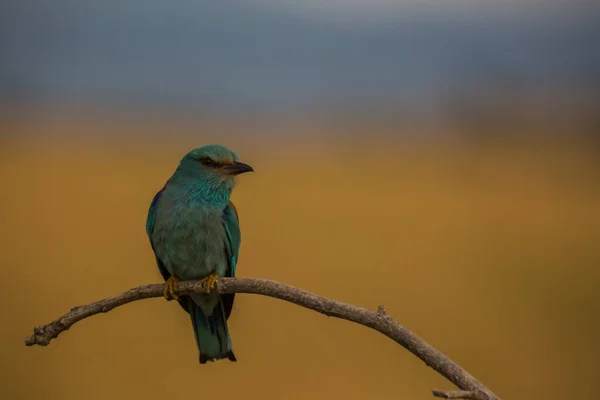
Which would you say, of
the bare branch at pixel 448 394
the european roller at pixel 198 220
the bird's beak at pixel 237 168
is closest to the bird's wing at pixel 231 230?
the european roller at pixel 198 220

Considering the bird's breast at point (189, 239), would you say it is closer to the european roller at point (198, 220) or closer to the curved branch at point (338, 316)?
the european roller at point (198, 220)

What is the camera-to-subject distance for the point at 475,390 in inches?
46.3

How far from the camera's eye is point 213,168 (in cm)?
191

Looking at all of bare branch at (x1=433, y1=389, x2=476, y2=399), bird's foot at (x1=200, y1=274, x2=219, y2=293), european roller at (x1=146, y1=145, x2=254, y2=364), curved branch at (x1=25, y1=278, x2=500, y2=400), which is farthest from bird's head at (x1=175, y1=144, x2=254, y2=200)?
bare branch at (x1=433, y1=389, x2=476, y2=399)

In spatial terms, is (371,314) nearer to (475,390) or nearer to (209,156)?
(475,390)

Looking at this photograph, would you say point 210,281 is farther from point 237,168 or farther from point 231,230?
point 237,168

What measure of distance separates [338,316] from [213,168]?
0.73 meters

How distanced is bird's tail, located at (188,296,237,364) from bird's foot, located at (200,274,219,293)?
0.31ft

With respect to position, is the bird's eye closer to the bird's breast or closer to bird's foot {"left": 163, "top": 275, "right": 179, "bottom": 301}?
the bird's breast

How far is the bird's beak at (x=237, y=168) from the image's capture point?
74.0 inches

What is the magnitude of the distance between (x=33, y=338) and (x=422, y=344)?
2.71 ft

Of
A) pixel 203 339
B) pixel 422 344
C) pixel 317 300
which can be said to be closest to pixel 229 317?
pixel 203 339

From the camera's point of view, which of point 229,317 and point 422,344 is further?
point 229,317

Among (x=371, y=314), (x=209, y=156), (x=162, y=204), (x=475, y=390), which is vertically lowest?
(x=475, y=390)
